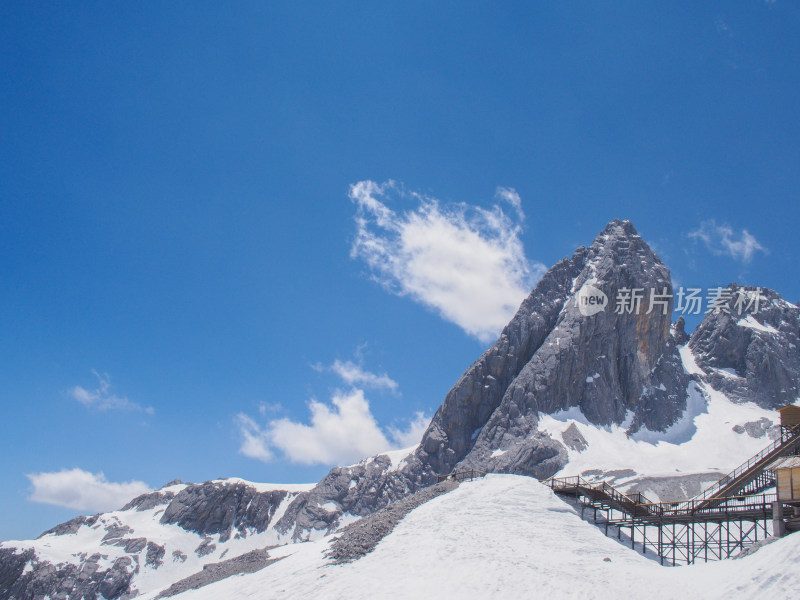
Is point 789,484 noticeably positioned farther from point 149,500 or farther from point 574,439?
point 149,500

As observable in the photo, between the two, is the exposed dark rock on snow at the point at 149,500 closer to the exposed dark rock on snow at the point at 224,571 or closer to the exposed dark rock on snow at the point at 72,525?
the exposed dark rock on snow at the point at 72,525

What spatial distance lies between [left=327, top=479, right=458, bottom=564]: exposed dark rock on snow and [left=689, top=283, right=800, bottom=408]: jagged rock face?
119159 millimetres

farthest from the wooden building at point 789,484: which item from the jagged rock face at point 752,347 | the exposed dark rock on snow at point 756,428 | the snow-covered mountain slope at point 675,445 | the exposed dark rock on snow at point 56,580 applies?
the jagged rock face at point 752,347

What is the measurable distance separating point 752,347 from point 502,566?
139 metres

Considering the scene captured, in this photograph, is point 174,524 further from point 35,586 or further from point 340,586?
point 340,586

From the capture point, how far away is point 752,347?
144000 mm

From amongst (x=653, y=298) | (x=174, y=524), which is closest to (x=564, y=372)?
(x=653, y=298)

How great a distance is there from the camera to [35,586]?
98.9 meters

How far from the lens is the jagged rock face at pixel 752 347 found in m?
136

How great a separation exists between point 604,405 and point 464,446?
28.6 meters

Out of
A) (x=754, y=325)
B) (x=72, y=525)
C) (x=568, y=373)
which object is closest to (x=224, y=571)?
(x=568, y=373)

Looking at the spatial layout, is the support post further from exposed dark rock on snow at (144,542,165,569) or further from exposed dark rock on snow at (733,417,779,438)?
exposed dark rock on snow at (144,542,165,569)

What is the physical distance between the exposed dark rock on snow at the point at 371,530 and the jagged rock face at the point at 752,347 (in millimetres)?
119159

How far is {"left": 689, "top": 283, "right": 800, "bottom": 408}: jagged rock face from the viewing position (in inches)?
5369
